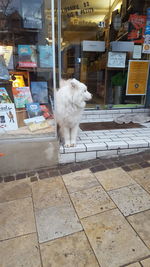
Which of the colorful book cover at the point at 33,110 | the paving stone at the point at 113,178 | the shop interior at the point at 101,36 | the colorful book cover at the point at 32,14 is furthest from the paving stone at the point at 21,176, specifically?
the shop interior at the point at 101,36

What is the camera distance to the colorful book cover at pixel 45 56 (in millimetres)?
2693

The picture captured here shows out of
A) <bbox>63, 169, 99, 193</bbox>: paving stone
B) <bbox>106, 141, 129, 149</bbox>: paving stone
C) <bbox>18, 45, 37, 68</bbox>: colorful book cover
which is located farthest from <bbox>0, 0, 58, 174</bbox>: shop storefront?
<bbox>106, 141, 129, 149</bbox>: paving stone

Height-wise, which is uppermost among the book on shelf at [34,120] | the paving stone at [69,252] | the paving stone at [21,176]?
the book on shelf at [34,120]

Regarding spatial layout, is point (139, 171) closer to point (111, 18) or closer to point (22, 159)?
point (22, 159)

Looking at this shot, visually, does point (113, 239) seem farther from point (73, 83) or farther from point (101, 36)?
point (101, 36)

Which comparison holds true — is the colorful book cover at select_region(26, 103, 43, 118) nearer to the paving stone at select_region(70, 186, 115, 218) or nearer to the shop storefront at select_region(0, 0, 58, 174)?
the shop storefront at select_region(0, 0, 58, 174)

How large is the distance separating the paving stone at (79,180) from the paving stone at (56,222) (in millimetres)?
307

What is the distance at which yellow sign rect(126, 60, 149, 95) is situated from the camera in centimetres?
458

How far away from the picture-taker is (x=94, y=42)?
14.3 feet

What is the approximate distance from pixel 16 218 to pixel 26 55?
238 centimetres

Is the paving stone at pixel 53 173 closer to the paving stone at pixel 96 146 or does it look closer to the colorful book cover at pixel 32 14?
the paving stone at pixel 96 146

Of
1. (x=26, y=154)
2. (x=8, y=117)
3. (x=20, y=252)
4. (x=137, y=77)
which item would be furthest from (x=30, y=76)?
(x=137, y=77)

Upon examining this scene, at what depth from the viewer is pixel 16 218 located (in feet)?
6.08

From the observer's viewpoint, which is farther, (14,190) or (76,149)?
(76,149)
